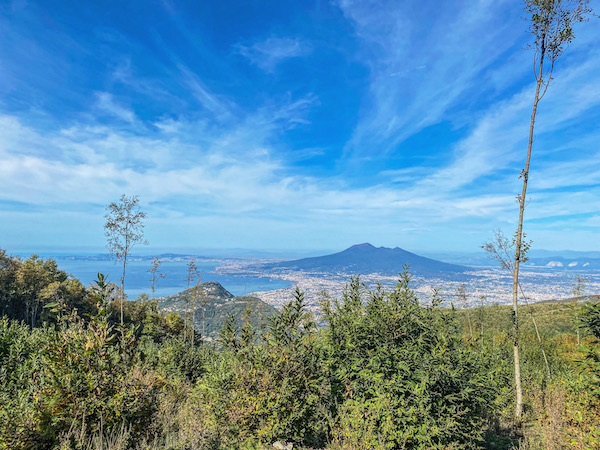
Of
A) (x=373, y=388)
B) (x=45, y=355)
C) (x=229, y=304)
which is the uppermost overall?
(x=45, y=355)

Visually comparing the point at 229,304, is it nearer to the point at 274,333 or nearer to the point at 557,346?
the point at 557,346

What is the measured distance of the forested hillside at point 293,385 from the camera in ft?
12.7

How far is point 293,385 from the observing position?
5422 millimetres

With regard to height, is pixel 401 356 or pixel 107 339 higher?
pixel 107 339

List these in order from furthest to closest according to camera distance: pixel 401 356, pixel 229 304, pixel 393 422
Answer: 1. pixel 229 304
2. pixel 401 356
3. pixel 393 422

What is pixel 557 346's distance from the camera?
25.4 metres

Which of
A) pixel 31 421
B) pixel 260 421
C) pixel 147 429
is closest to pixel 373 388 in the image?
pixel 260 421

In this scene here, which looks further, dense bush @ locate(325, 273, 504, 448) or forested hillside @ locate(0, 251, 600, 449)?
dense bush @ locate(325, 273, 504, 448)

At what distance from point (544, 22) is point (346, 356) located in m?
13.9

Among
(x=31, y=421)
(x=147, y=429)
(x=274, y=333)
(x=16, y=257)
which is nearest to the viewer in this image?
(x=31, y=421)

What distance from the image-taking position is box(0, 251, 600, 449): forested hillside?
387 cm

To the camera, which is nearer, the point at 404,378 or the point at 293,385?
the point at 404,378

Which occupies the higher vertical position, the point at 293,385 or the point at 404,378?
the point at 404,378

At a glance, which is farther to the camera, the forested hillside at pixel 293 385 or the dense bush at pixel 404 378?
the dense bush at pixel 404 378
